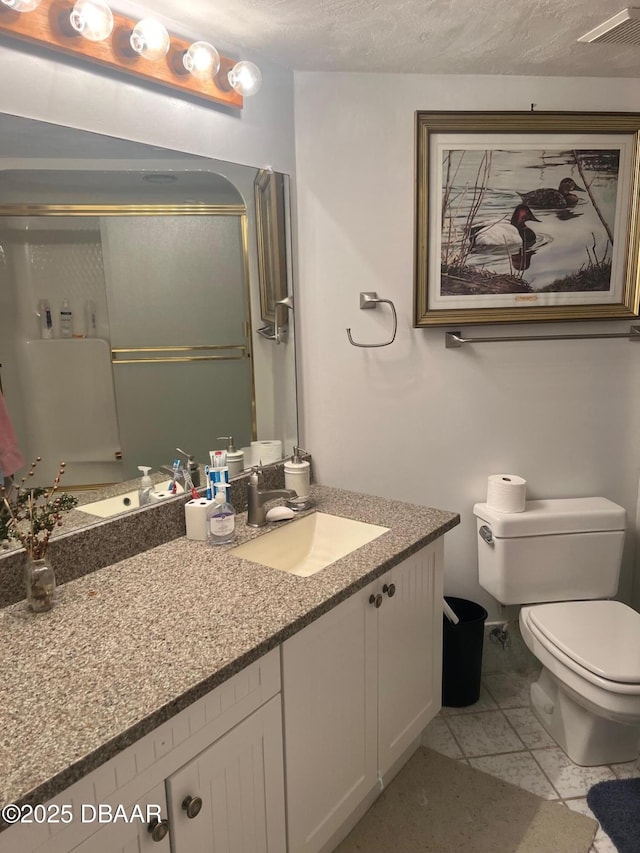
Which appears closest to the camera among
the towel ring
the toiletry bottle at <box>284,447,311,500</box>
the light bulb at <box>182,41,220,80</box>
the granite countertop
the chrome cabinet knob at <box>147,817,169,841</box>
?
the granite countertop

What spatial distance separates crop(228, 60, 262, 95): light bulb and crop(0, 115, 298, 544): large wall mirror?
0.68 feet

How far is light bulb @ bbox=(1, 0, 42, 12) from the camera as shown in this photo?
1223 mm

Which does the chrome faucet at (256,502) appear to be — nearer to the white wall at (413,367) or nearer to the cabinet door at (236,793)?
the white wall at (413,367)

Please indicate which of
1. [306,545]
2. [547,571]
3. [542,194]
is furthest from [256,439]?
[542,194]

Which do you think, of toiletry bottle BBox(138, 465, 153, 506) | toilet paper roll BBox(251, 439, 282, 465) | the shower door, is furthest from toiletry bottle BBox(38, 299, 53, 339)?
toilet paper roll BBox(251, 439, 282, 465)

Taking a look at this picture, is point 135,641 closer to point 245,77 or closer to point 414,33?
point 245,77

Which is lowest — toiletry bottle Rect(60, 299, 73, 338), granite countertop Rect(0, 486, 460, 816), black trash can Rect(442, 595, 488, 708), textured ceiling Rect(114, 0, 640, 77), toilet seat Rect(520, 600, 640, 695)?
black trash can Rect(442, 595, 488, 708)

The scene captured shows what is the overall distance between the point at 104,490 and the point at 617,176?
1.99 metres

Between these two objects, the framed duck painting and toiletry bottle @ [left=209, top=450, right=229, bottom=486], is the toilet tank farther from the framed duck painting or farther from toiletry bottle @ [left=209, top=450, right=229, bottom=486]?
toiletry bottle @ [left=209, top=450, right=229, bottom=486]

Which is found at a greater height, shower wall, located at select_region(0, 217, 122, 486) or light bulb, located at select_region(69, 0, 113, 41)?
light bulb, located at select_region(69, 0, 113, 41)

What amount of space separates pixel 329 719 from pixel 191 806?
1.47ft

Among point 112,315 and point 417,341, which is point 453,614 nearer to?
point 417,341

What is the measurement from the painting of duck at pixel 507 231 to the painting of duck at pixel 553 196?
31mm

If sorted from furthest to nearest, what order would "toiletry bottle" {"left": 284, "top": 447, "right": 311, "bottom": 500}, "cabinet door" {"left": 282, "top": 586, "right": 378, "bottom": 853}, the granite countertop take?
"toiletry bottle" {"left": 284, "top": 447, "right": 311, "bottom": 500} < "cabinet door" {"left": 282, "top": 586, "right": 378, "bottom": 853} < the granite countertop
